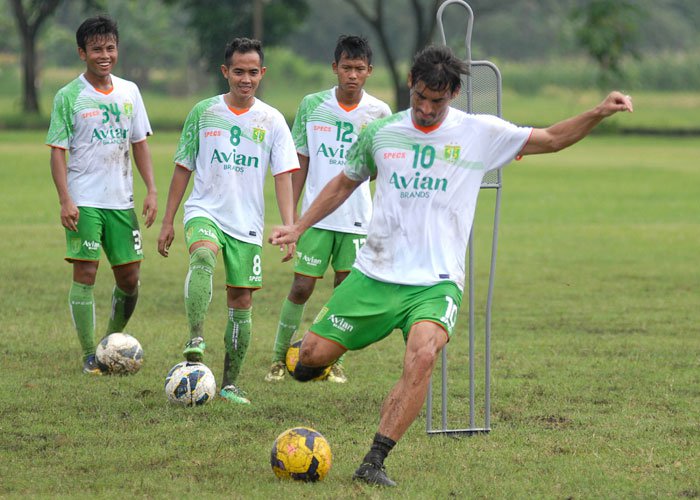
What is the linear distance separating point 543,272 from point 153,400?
8320 millimetres

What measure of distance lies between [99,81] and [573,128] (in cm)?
400

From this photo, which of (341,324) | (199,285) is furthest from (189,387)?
(341,324)

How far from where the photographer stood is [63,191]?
8766 mm

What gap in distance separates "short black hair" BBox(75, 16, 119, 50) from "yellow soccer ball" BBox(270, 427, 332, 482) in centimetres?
375

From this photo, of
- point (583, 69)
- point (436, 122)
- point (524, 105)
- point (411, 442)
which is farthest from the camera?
point (583, 69)

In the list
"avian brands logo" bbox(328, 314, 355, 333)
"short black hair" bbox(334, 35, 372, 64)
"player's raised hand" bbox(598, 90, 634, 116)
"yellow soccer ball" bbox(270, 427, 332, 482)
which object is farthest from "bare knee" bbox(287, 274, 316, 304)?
"player's raised hand" bbox(598, 90, 634, 116)

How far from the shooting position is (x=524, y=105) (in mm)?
74062

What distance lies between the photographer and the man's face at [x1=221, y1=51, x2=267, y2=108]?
8148 millimetres

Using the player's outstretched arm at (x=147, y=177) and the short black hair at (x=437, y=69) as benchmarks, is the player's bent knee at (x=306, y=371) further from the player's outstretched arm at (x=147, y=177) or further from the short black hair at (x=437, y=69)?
the player's outstretched arm at (x=147, y=177)

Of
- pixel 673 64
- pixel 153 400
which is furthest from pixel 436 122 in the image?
pixel 673 64

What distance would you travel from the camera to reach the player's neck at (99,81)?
29.4 feet

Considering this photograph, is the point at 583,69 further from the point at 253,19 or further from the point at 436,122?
the point at 436,122

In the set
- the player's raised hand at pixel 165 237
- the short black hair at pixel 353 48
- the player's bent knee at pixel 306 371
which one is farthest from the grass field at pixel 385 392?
the short black hair at pixel 353 48

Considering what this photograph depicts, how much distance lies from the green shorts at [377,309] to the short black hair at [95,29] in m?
3.33
